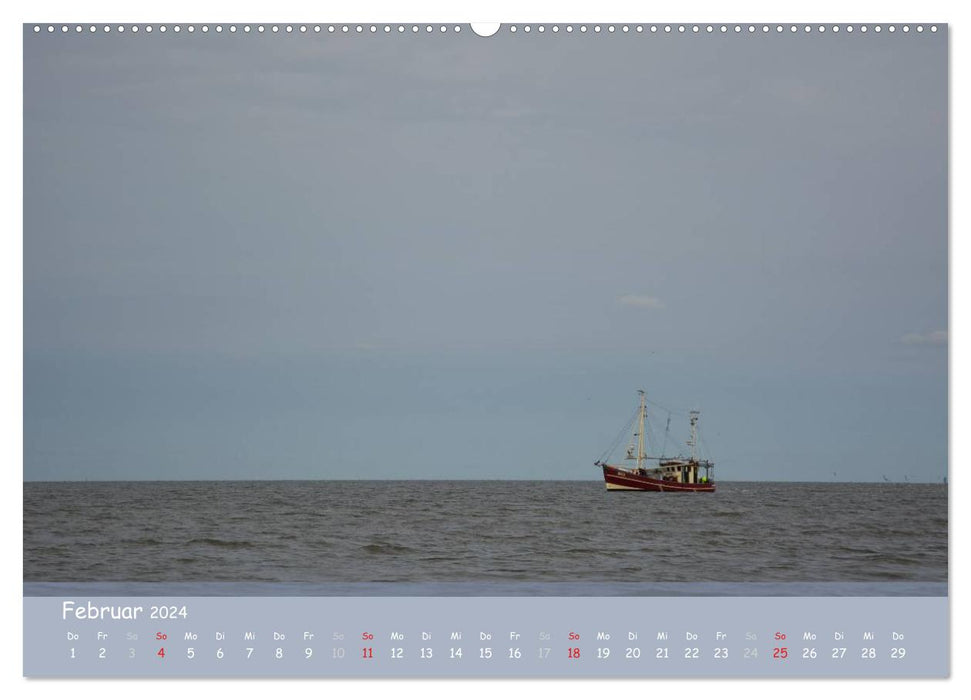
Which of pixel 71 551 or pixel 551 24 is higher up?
pixel 551 24

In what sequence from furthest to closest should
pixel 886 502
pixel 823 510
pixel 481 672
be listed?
pixel 823 510 < pixel 886 502 < pixel 481 672

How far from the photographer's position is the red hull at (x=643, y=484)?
56.8 metres

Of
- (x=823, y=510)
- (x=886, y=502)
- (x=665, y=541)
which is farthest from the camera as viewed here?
(x=823, y=510)

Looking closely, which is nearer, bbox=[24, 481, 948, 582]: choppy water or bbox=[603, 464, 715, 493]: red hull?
bbox=[24, 481, 948, 582]: choppy water

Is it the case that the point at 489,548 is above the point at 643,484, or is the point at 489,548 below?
below

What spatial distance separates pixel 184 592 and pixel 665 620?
4.46 m

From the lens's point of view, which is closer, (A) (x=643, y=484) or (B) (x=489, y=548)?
(B) (x=489, y=548)

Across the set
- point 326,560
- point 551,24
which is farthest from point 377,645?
point 326,560

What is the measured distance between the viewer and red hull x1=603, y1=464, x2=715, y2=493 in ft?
186

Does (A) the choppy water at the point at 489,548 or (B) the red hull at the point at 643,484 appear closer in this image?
(A) the choppy water at the point at 489,548

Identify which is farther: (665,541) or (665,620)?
(665,541)

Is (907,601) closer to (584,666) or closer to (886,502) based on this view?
(584,666)

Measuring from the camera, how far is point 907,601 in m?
11.4

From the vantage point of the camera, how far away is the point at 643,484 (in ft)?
187
